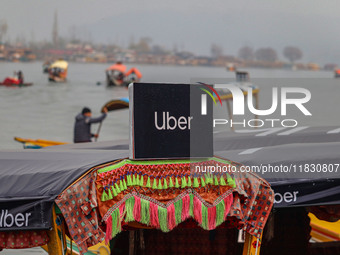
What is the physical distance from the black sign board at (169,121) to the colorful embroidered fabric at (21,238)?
104cm

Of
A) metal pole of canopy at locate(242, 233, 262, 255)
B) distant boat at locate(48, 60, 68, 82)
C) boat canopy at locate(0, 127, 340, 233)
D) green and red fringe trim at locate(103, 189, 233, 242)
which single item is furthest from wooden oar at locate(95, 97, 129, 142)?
distant boat at locate(48, 60, 68, 82)

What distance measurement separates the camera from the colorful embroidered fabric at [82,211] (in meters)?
5.88

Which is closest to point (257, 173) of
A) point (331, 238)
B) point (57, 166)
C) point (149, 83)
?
point (149, 83)

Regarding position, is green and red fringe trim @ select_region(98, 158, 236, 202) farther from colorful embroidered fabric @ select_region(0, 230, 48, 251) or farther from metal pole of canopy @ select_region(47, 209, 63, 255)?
colorful embroidered fabric @ select_region(0, 230, 48, 251)

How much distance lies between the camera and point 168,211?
6.24 metres

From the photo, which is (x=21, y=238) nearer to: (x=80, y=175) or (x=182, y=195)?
(x=80, y=175)

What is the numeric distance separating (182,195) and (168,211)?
0.61ft

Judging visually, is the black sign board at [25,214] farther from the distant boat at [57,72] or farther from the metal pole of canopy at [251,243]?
the distant boat at [57,72]

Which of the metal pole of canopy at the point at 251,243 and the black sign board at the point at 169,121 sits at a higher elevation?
the black sign board at the point at 169,121

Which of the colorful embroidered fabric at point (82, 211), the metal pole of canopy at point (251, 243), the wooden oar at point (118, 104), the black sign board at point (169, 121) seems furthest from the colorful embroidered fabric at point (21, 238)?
the wooden oar at point (118, 104)

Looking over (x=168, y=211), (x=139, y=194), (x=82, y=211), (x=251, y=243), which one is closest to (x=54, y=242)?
(x=82, y=211)

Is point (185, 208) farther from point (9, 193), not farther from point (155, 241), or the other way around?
point (155, 241)

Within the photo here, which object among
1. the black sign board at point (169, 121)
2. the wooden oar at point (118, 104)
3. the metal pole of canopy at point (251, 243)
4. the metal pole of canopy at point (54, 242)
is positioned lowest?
the metal pole of canopy at point (251, 243)

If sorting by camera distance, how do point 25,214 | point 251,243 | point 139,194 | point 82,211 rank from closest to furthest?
point 25,214 < point 82,211 < point 139,194 < point 251,243
